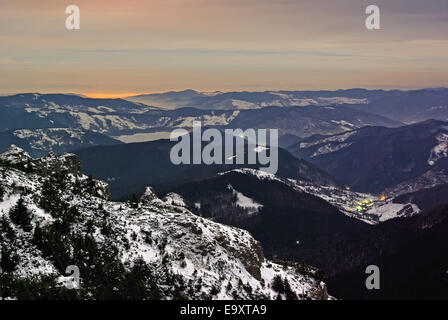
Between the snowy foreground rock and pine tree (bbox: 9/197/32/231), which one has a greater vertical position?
pine tree (bbox: 9/197/32/231)

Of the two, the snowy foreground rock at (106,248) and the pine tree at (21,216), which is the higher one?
the pine tree at (21,216)

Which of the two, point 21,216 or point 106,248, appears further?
point 106,248

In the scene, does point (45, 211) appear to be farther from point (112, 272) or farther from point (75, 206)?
point (112, 272)

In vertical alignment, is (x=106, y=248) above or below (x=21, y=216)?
below
